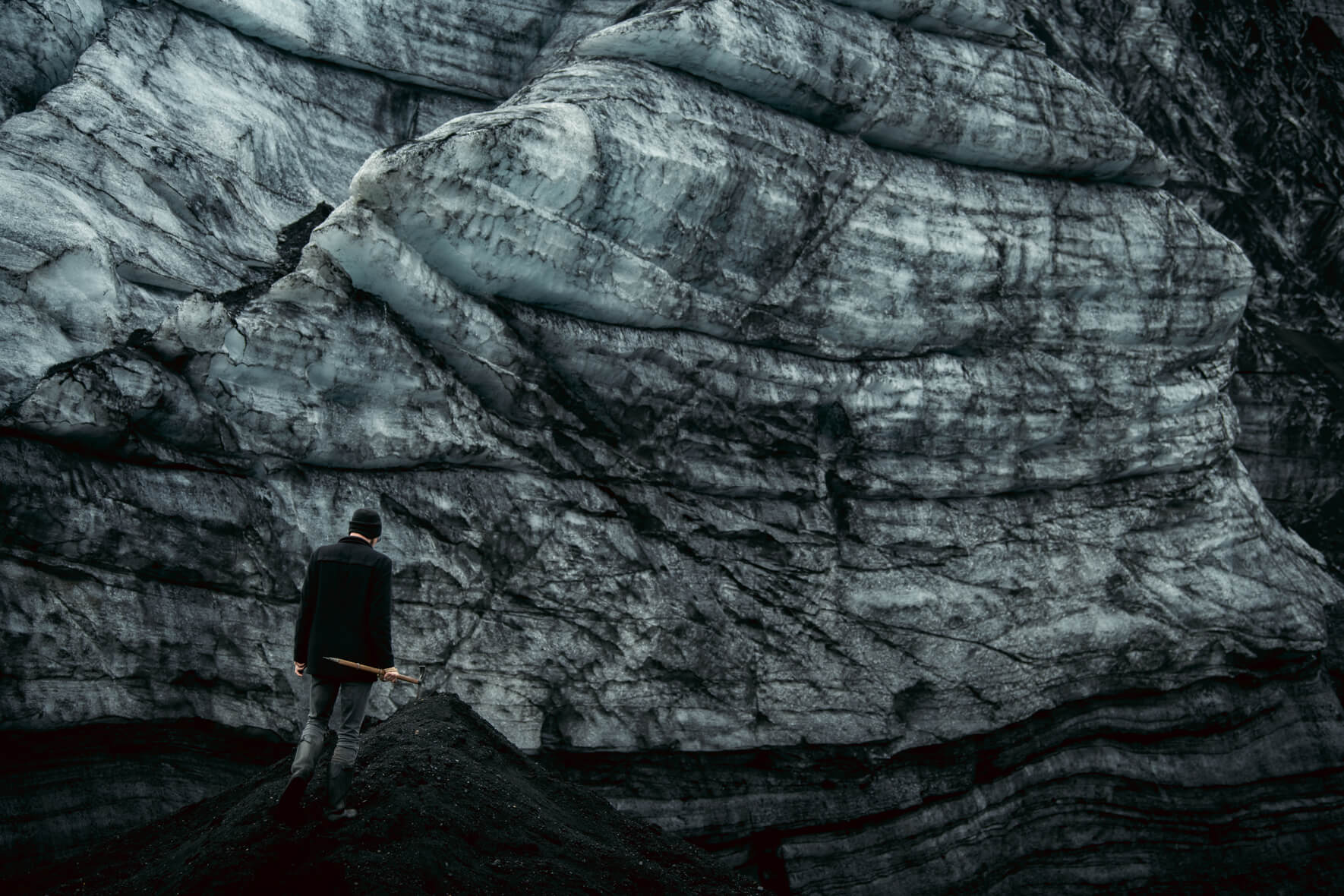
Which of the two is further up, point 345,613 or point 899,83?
point 899,83

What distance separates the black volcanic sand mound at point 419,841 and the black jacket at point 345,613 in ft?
3.09

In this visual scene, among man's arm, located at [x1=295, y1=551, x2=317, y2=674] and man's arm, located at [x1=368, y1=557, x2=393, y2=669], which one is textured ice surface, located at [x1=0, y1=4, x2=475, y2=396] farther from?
man's arm, located at [x1=368, y1=557, x2=393, y2=669]

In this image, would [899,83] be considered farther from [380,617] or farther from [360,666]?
[360,666]

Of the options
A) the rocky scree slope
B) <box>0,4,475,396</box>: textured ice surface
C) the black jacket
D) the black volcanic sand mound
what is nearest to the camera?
the black volcanic sand mound

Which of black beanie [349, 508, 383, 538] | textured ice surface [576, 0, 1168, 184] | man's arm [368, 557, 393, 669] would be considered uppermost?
textured ice surface [576, 0, 1168, 184]

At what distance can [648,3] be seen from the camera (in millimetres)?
15086

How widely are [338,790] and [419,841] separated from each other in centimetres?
55

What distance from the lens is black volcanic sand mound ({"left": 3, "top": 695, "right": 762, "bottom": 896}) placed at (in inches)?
243

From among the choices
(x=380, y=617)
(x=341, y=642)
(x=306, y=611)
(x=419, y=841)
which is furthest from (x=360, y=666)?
(x=419, y=841)

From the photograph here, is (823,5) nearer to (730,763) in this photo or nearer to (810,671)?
(810,671)

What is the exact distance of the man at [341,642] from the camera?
641 centimetres

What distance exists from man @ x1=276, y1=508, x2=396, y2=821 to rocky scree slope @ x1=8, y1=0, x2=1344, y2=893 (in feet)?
14.0

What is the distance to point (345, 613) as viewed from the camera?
645 cm

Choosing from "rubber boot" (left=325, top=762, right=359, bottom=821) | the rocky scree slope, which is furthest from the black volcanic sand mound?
the rocky scree slope
